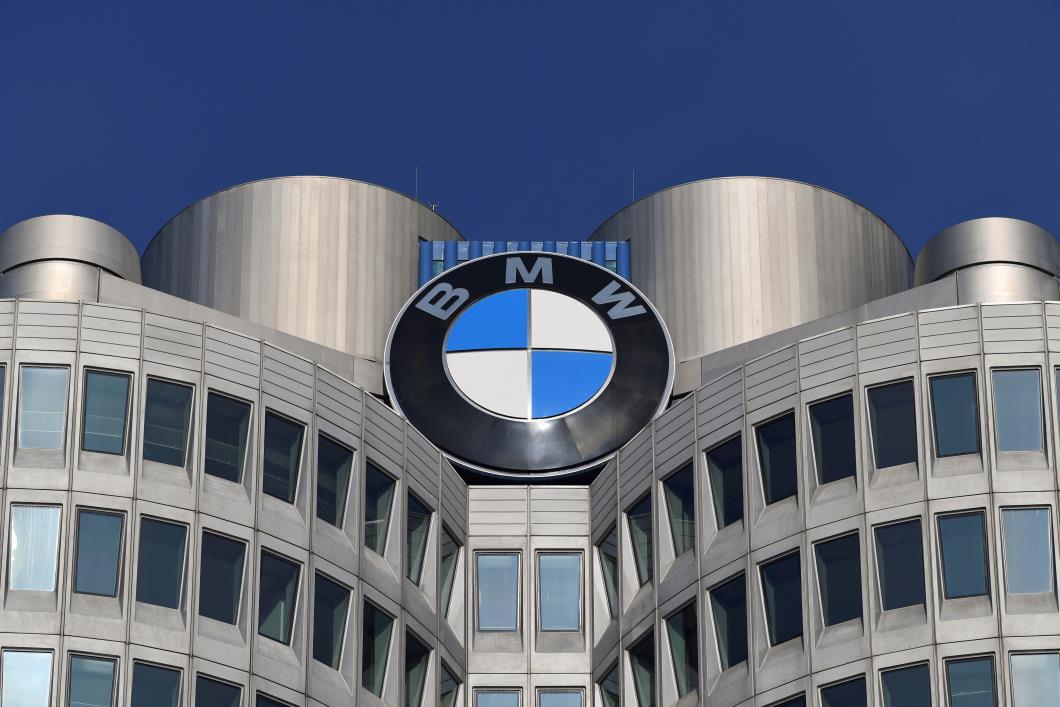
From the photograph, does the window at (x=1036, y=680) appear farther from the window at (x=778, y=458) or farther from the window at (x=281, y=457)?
the window at (x=281, y=457)

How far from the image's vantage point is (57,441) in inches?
2462

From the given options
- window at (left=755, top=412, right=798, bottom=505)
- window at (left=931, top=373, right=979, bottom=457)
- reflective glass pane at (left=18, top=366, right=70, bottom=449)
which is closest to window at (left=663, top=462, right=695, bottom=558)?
window at (left=755, top=412, right=798, bottom=505)

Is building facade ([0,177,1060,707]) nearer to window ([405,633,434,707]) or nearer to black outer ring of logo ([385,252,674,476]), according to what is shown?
window ([405,633,434,707])

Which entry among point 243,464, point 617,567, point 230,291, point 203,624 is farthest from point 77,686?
point 230,291

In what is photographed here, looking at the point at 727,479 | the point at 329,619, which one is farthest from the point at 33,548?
the point at 727,479

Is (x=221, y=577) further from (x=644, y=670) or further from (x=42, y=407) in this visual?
(x=644, y=670)

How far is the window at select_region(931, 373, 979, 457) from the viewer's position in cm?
6275

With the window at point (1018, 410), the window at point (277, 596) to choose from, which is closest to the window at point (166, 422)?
the window at point (277, 596)

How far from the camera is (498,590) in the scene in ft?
240

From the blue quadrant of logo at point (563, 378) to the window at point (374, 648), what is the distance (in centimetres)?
1073

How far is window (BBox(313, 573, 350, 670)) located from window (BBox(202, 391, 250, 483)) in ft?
11.8

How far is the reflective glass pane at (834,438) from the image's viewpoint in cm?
6400

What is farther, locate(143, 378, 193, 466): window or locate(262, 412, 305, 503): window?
locate(262, 412, 305, 503): window

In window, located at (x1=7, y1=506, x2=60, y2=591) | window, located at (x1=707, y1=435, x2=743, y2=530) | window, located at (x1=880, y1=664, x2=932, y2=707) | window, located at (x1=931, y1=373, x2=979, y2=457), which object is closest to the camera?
window, located at (x1=880, y1=664, x2=932, y2=707)
